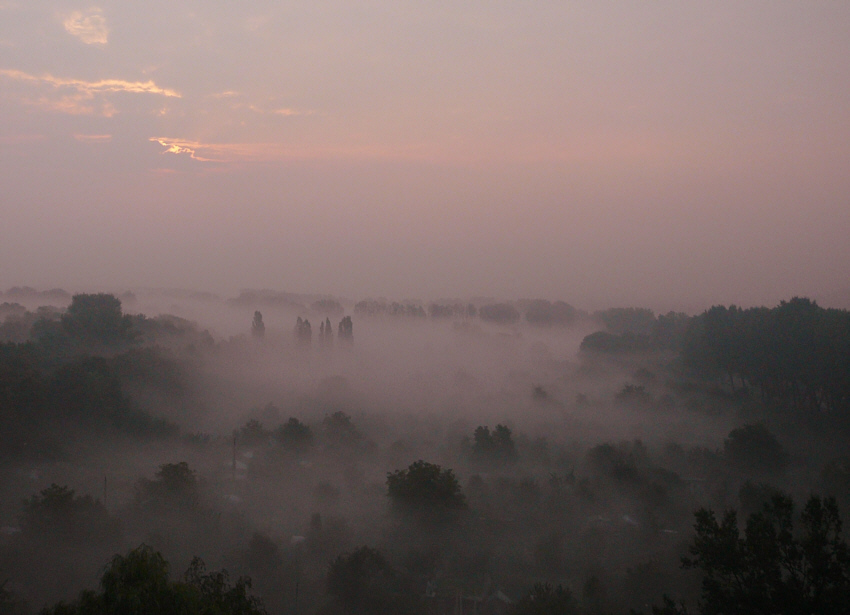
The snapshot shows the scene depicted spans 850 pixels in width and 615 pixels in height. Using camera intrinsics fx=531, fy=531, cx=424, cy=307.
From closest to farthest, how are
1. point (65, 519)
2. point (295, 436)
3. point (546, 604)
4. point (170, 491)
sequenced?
point (546, 604)
point (65, 519)
point (170, 491)
point (295, 436)

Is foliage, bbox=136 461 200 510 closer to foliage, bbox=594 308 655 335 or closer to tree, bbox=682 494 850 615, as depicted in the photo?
tree, bbox=682 494 850 615

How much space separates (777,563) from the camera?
65.7 feet

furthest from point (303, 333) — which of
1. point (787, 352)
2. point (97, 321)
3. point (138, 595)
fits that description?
point (138, 595)

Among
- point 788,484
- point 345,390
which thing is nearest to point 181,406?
point 345,390

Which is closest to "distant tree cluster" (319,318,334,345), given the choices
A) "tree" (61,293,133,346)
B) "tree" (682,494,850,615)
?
"tree" (61,293,133,346)

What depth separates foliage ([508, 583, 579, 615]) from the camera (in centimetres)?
2797

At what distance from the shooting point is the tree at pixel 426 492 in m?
41.0

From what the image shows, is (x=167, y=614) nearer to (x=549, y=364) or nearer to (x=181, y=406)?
(x=181, y=406)

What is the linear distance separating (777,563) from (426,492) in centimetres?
2543

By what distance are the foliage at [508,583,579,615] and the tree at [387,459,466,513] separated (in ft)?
38.6

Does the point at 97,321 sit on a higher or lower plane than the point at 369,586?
higher

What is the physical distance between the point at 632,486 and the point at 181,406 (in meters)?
53.9

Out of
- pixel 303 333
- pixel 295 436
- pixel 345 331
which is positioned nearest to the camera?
pixel 295 436

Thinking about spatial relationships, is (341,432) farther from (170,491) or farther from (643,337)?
(643,337)
